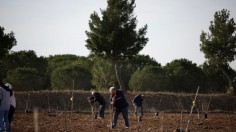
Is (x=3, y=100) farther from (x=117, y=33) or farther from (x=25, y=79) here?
(x=25, y=79)

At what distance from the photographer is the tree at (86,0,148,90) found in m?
42.7

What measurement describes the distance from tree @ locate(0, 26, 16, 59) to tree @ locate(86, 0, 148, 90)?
948 cm

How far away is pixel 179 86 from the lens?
60.1 m

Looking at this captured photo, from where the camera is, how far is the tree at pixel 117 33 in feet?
140

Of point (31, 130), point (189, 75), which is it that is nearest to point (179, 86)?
point (189, 75)

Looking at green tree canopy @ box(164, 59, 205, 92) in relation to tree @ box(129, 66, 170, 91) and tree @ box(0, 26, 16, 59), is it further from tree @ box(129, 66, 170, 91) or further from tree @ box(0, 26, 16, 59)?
tree @ box(0, 26, 16, 59)

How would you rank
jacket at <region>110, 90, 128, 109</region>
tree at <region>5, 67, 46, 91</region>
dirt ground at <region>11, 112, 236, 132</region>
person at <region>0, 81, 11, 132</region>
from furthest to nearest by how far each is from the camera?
tree at <region>5, 67, 46, 91</region> → jacket at <region>110, 90, 128, 109</region> → dirt ground at <region>11, 112, 236, 132</region> → person at <region>0, 81, 11, 132</region>

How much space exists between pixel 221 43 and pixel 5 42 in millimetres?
25391

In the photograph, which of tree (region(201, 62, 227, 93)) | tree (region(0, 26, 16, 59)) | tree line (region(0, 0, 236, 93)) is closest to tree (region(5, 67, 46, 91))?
tree line (region(0, 0, 236, 93))

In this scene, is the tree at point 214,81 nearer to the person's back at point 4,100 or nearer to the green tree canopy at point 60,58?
the green tree canopy at point 60,58

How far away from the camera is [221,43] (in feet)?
153

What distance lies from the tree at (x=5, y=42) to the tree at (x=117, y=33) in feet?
31.1

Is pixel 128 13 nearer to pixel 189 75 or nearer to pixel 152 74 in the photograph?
pixel 152 74

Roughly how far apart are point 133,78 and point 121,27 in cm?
1423
